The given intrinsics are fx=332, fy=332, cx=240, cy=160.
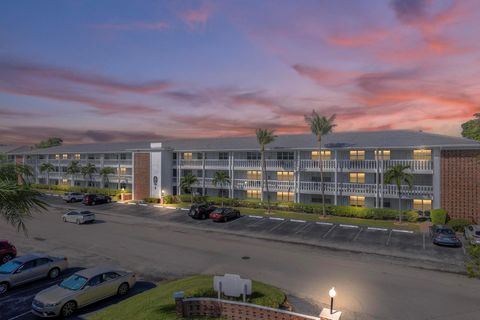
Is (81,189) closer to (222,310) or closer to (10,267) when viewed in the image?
(10,267)

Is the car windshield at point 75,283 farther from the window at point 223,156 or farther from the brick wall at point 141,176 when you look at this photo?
the brick wall at point 141,176

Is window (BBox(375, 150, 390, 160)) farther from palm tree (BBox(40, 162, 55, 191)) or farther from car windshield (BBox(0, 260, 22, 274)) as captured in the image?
palm tree (BBox(40, 162, 55, 191))

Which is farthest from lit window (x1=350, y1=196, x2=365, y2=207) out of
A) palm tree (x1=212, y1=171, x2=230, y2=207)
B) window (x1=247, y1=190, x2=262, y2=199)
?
palm tree (x1=212, y1=171, x2=230, y2=207)

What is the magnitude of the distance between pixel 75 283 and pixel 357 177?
122 ft

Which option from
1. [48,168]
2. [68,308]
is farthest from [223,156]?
[48,168]

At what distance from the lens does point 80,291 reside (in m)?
16.5

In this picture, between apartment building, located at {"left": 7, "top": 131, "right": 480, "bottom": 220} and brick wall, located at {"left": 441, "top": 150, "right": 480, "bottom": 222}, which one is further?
apartment building, located at {"left": 7, "top": 131, "right": 480, "bottom": 220}

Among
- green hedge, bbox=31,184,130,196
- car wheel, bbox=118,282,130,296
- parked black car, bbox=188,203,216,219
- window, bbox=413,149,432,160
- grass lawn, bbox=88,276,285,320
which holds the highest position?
window, bbox=413,149,432,160

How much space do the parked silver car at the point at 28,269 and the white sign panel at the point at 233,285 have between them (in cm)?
1168

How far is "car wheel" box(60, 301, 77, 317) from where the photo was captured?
15.8 meters

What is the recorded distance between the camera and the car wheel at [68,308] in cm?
1580

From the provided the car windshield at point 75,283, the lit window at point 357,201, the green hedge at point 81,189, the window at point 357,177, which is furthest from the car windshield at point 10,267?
the green hedge at point 81,189

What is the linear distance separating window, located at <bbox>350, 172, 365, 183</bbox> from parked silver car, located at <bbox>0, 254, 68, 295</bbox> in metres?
35.7

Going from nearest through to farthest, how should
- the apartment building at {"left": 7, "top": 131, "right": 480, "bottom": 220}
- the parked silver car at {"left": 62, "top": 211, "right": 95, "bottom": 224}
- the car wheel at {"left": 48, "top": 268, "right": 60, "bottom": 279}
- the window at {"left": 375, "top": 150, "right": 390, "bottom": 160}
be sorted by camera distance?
1. the car wheel at {"left": 48, "top": 268, "right": 60, "bottom": 279}
2. the apartment building at {"left": 7, "top": 131, "right": 480, "bottom": 220}
3. the parked silver car at {"left": 62, "top": 211, "right": 95, "bottom": 224}
4. the window at {"left": 375, "top": 150, "right": 390, "bottom": 160}
